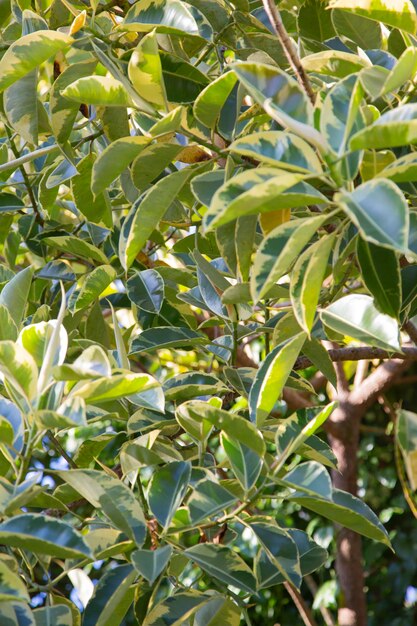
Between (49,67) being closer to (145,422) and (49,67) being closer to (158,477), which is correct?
(145,422)

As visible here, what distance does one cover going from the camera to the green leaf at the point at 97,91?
64 centimetres

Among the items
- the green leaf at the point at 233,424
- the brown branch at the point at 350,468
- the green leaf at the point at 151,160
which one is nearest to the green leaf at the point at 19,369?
the green leaf at the point at 233,424

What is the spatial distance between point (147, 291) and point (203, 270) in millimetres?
115

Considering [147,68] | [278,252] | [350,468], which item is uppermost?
[147,68]

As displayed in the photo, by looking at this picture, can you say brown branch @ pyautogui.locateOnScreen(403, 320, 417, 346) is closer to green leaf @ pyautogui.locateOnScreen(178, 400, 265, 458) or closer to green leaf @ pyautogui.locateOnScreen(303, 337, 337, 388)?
green leaf @ pyautogui.locateOnScreen(303, 337, 337, 388)

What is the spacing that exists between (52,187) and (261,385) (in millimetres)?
407

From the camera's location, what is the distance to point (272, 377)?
67cm

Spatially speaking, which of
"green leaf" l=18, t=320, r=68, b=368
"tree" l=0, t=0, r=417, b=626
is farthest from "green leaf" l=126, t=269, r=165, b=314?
"green leaf" l=18, t=320, r=68, b=368

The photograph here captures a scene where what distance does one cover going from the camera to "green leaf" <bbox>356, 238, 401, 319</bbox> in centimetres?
62

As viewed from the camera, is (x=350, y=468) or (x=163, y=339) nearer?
(x=163, y=339)

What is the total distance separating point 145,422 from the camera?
2.83 feet

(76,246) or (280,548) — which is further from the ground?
(76,246)

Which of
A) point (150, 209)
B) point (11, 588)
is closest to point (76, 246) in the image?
point (150, 209)

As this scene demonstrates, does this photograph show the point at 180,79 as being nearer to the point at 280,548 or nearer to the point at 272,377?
the point at 272,377
